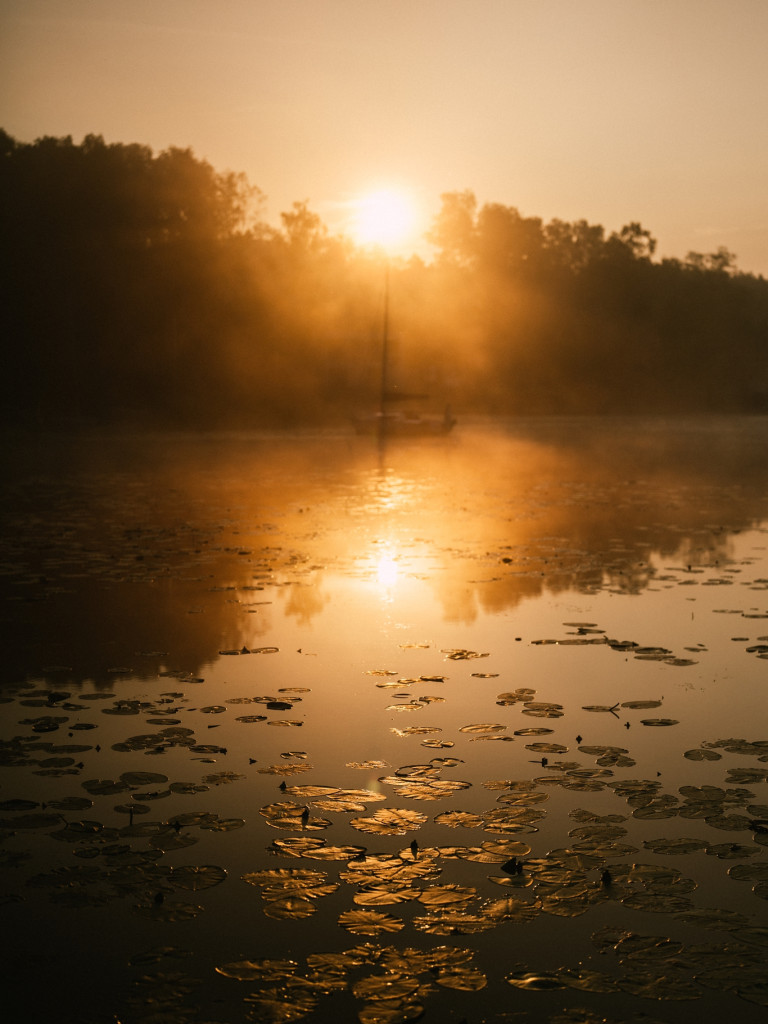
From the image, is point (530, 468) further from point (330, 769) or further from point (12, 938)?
point (12, 938)

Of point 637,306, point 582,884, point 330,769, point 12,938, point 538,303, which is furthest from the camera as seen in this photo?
point 637,306

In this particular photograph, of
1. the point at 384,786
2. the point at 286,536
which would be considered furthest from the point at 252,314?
the point at 384,786

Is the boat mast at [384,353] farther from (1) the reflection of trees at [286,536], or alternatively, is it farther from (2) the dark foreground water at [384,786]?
(2) the dark foreground water at [384,786]

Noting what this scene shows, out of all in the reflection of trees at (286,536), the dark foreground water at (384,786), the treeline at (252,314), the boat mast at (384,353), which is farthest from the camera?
the boat mast at (384,353)

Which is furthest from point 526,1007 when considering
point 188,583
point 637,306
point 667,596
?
point 637,306

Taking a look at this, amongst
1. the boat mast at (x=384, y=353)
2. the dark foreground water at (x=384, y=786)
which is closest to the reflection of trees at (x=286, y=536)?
the dark foreground water at (x=384, y=786)

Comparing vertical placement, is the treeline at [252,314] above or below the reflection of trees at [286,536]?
above

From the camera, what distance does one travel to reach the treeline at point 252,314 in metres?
45.5

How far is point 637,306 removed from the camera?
85188mm

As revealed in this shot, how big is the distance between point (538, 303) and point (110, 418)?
4248 cm

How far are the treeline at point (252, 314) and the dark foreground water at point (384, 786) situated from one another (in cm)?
3600

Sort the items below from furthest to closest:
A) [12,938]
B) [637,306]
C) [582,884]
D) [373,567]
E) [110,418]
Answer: [637,306], [110,418], [373,567], [582,884], [12,938]

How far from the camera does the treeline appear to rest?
45469 millimetres

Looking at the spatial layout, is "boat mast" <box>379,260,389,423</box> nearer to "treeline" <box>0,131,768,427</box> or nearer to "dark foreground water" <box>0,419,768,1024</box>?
"treeline" <box>0,131,768,427</box>
